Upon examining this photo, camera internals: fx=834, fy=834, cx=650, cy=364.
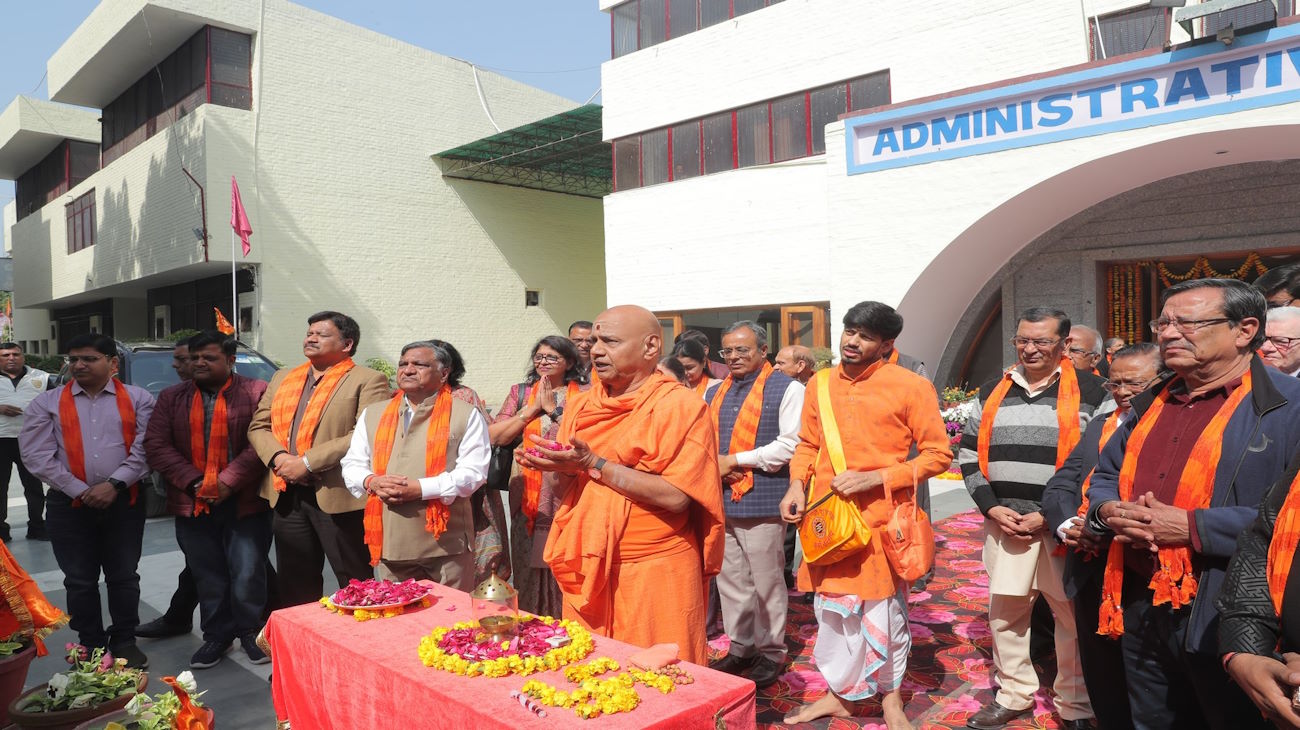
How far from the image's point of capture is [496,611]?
2742mm

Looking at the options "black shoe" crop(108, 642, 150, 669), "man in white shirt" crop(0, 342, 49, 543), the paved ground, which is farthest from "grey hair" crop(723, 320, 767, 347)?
"man in white shirt" crop(0, 342, 49, 543)

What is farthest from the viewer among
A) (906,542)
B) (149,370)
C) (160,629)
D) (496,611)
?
(149,370)

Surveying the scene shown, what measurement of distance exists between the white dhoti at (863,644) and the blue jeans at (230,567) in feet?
10.1

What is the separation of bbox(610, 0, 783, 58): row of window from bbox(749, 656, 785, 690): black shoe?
11708mm

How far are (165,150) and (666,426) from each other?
734 inches

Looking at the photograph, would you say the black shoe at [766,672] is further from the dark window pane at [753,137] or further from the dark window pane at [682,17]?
the dark window pane at [682,17]

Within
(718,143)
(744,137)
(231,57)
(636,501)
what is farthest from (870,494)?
(231,57)

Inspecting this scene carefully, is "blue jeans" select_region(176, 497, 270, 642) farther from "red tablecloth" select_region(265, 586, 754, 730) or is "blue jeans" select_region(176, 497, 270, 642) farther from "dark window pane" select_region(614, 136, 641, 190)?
"dark window pane" select_region(614, 136, 641, 190)

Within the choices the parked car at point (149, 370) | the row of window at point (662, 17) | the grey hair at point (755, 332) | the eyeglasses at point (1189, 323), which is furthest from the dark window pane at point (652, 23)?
the eyeglasses at point (1189, 323)

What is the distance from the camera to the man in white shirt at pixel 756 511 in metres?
4.31

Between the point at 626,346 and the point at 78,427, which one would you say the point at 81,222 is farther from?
the point at 626,346

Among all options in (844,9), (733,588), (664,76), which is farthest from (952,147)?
(733,588)

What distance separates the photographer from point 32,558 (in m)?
7.09

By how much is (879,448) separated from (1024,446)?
0.64m
